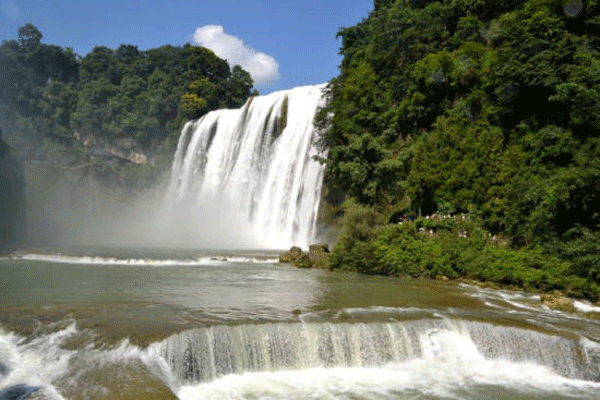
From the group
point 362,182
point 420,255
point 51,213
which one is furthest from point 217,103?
point 420,255

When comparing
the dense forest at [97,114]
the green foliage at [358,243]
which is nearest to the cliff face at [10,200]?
the dense forest at [97,114]

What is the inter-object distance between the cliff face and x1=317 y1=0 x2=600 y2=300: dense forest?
1948 cm

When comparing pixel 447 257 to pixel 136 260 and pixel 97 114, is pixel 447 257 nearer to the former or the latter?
pixel 136 260

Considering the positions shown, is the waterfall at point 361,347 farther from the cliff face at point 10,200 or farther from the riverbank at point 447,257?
the cliff face at point 10,200

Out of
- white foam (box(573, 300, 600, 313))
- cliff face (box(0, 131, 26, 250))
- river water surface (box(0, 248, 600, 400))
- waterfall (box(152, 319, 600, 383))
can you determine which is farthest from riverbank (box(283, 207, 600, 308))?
cliff face (box(0, 131, 26, 250))

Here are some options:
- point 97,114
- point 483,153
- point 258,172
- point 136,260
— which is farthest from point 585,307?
point 97,114

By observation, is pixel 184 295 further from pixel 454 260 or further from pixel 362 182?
pixel 362 182

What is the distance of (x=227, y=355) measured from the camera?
801cm

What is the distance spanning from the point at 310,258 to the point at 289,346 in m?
10.8

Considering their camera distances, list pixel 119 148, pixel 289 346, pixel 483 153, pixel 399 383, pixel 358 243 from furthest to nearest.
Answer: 1. pixel 119 148
2. pixel 483 153
3. pixel 358 243
4. pixel 289 346
5. pixel 399 383

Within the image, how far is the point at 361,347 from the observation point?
344 inches

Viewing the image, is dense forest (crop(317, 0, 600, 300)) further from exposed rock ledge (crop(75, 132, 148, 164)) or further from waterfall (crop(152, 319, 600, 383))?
exposed rock ledge (crop(75, 132, 148, 164))

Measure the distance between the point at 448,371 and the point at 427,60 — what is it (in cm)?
1637

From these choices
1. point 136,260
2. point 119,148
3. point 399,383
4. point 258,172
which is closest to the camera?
point 399,383
